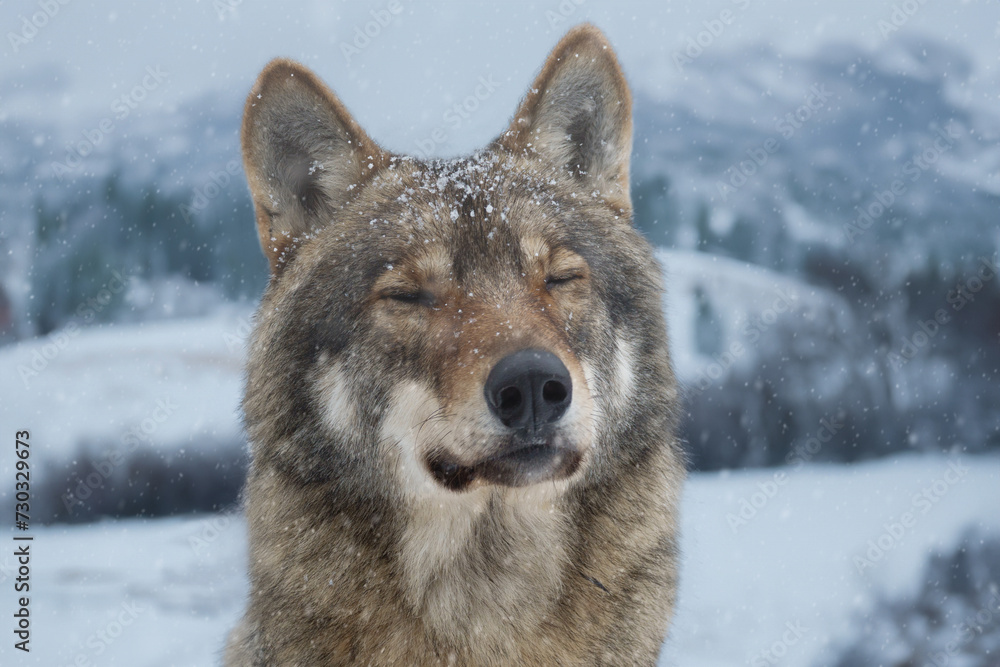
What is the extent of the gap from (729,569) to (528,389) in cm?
442

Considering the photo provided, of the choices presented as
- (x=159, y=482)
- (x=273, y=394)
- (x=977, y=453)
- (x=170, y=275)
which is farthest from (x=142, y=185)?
(x=977, y=453)

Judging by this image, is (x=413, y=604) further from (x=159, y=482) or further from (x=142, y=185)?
(x=142, y=185)

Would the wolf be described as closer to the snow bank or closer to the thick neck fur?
the thick neck fur

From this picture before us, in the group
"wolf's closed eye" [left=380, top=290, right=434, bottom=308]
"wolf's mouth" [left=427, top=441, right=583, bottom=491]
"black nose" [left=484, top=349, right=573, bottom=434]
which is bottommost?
→ "wolf's mouth" [left=427, top=441, right=583, bottom=491]

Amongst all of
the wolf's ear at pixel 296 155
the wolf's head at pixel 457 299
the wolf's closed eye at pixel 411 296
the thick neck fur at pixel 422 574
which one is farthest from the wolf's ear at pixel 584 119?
the thick neck fur at pixel 422 574

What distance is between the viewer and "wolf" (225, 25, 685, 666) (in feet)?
7.67

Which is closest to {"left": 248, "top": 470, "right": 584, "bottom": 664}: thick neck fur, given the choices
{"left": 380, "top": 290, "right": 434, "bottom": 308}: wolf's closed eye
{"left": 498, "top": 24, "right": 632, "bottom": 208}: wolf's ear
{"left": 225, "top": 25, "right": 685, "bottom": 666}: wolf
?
{"left": 225, "top": 25, "right": 685, "bottom": 666}: wolf

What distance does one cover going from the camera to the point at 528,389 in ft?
6.79

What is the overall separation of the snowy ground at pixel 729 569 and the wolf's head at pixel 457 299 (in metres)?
1.94

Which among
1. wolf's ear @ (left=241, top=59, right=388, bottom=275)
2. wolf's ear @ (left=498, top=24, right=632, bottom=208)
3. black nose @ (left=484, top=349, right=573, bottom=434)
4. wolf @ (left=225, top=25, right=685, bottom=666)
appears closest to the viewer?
black nose @ (left=484, top=349, right=573, bottom=434)

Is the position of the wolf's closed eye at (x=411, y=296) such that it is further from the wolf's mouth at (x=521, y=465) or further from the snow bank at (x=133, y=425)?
the snow bank at (x=133, y=425)

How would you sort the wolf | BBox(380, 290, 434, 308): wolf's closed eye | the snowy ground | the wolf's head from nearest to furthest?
the wolf's head → the wolf → BBox(380, 290, 434, 308): wolf's closed eye → the snowy ground

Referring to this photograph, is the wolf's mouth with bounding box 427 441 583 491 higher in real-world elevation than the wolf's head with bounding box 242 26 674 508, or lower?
lower

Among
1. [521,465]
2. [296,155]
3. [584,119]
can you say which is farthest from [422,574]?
[584,119]
